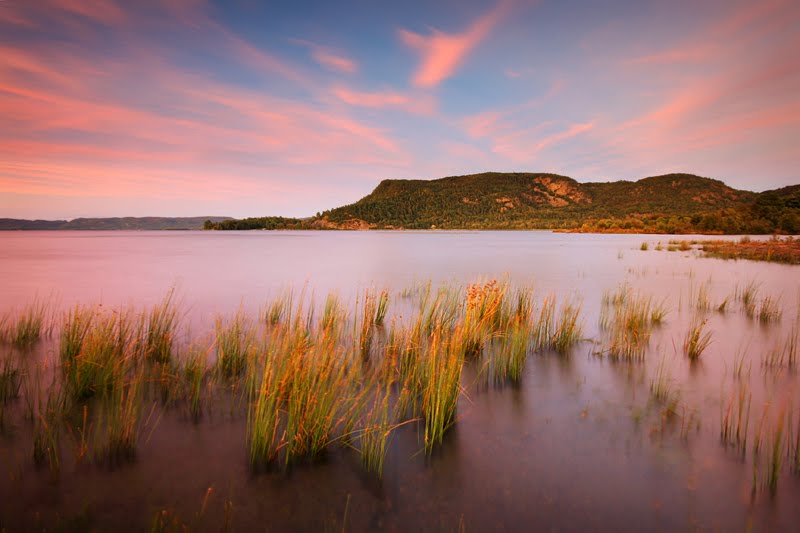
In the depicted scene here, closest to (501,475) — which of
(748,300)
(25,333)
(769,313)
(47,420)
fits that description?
(47,420)

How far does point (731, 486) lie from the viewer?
2.91 meters

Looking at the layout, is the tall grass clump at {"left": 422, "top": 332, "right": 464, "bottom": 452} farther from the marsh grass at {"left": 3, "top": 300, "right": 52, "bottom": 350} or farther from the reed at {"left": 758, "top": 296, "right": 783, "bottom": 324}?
the reed at {"left": 758, "top": 296, "right": 783, "bottom": 324}

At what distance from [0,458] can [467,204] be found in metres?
138

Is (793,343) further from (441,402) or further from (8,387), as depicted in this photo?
(8,387)

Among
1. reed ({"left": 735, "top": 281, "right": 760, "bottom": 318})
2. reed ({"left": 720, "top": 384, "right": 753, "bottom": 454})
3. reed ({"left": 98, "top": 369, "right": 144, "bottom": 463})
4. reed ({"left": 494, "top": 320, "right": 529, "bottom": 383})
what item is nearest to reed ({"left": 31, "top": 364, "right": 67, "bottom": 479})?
reed ({"left": 98, "top": 369, "right": 144, "bottom": 463})

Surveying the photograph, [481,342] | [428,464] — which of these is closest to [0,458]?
[428,464]

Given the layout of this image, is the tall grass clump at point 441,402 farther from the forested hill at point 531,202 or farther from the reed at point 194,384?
the forested hill at point 531,202

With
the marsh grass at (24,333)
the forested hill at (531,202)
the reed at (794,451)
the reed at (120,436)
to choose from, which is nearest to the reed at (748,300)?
the reed at (794,451)

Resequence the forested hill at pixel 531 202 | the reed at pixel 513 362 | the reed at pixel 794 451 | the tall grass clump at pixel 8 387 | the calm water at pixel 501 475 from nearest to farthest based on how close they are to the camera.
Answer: the calm water at pixel 501 475, the reed at pixel 794 451, the tall grass clump at pixel 8 387, the reed at pixel 513 362, the forested hill at pixel 531 202

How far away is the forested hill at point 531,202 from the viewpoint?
324 feet

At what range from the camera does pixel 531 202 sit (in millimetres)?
135375

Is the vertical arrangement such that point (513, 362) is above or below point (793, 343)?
above

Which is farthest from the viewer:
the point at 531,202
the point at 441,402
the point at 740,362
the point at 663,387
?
the point at 531,202

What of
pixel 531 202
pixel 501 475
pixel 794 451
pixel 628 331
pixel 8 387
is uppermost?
pixel 531 202
